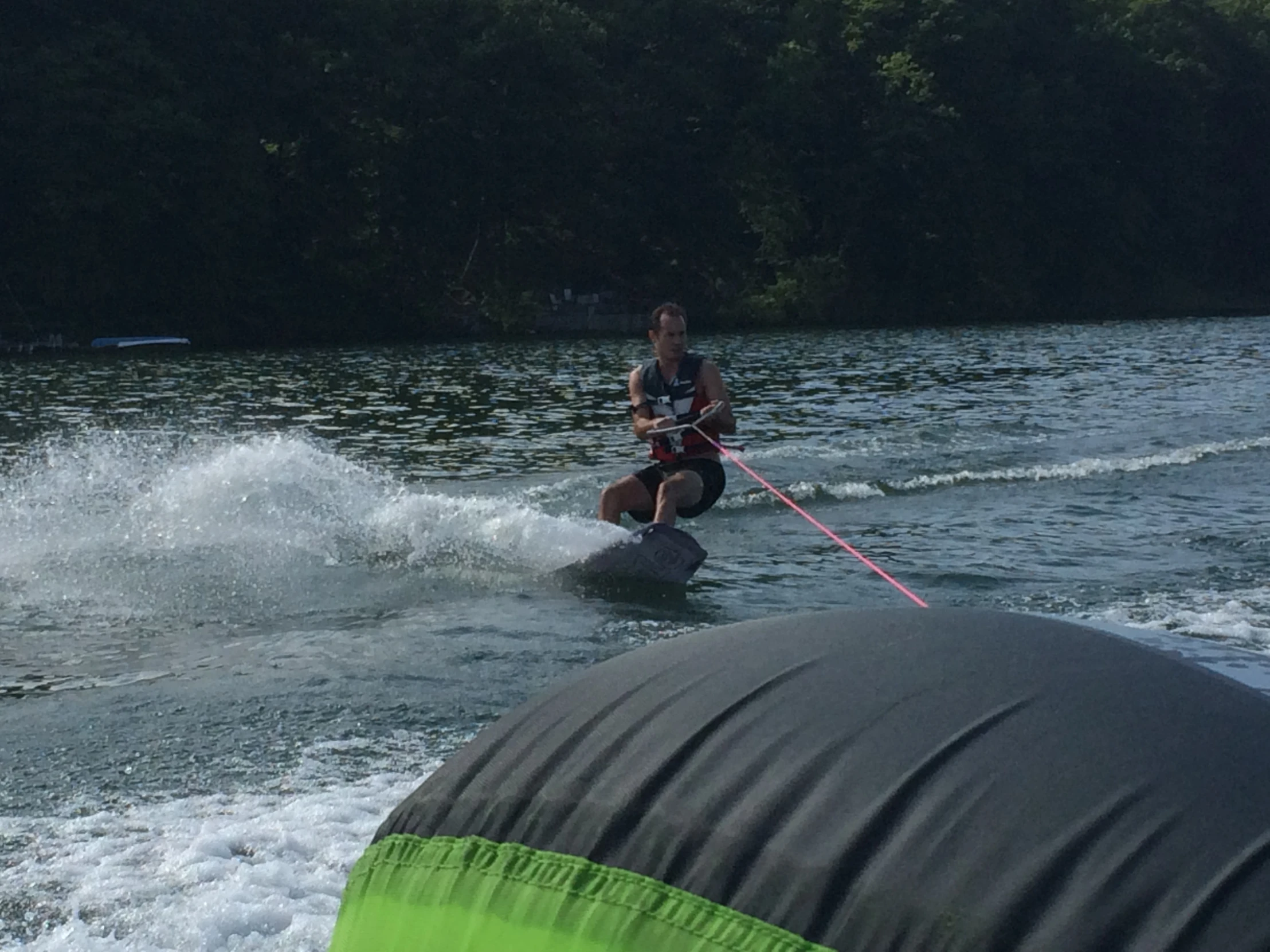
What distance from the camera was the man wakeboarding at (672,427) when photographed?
8.95 metres

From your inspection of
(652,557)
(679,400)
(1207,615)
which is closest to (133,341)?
(679,400)

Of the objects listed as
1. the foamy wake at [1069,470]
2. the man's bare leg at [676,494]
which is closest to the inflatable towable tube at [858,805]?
the man's bare leg at [676,494]

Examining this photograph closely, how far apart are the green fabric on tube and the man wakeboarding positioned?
718 centimetres

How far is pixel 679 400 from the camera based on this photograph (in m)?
9.09

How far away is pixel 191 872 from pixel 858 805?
119 inches

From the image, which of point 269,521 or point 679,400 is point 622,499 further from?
point 269,521

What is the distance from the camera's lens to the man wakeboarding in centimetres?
895

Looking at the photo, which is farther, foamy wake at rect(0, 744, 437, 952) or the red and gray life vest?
the red and gray life vest

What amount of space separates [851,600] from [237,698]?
3467mm

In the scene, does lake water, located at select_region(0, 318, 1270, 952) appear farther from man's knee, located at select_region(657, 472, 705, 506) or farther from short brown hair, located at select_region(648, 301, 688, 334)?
short brown hair, located at select_region(648, 301, 688, 334)

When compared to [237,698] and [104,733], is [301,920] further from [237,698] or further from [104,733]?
[237,698]

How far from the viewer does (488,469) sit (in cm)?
1449

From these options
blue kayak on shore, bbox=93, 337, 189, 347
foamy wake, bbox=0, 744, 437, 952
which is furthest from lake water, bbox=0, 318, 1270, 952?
blue kayak on shore, bbox=93, 337, 189, 347

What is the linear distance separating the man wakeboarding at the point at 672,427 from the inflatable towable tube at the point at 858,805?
723 cm
